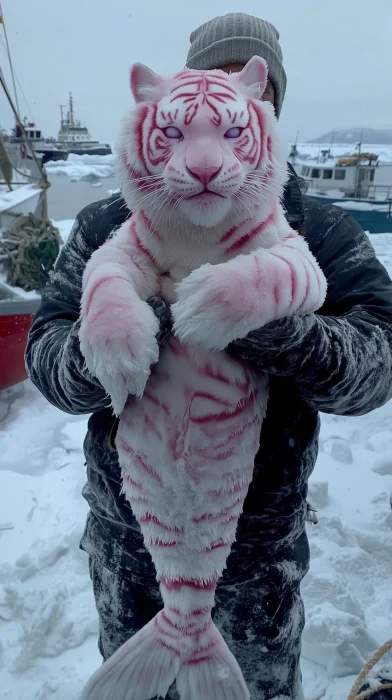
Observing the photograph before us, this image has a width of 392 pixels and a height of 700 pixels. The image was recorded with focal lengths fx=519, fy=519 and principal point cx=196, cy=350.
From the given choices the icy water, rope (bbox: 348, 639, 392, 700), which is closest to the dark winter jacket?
rope (bbox: 348, 639, 392, 700)

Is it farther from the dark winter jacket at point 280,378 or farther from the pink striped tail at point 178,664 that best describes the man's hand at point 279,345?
the pink striped tail at point 178,664

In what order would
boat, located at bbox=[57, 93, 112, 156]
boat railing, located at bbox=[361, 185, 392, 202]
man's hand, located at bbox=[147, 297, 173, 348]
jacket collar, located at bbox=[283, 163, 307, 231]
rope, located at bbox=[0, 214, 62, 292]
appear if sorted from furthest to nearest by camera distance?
1. boat, located at bbox=[57, 93, 112, 156]
2. boat railing, located at bbox=[361, 185, 392, 202]
3. rope, located at bbox=[0, 214, 62, 292]
4. jacket collar, located at bbox=[283, 163, 307, 231]
5. man's hand, located at bbox=[147, 297, 173, 348]

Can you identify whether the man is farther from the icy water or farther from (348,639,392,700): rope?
the icy water

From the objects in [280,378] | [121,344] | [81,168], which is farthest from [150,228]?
[81,168]

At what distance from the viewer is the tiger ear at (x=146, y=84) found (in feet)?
3.21

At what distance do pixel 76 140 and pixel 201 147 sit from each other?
122 feet

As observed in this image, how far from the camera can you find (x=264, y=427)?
1.29 metres

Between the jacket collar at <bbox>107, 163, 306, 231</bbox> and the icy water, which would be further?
the icy water

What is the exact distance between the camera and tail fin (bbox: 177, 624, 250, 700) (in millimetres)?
988

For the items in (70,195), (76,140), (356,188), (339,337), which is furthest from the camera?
(76,140)

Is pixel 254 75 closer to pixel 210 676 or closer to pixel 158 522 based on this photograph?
pixel 158 522

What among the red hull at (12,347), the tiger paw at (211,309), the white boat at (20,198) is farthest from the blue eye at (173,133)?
the white boat at (20,198)

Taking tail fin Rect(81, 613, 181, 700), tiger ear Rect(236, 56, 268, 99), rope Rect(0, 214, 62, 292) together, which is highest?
tiger ear Rect(236, 56, 268, 99)

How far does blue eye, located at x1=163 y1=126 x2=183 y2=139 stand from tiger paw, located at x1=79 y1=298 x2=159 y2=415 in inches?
12.3
